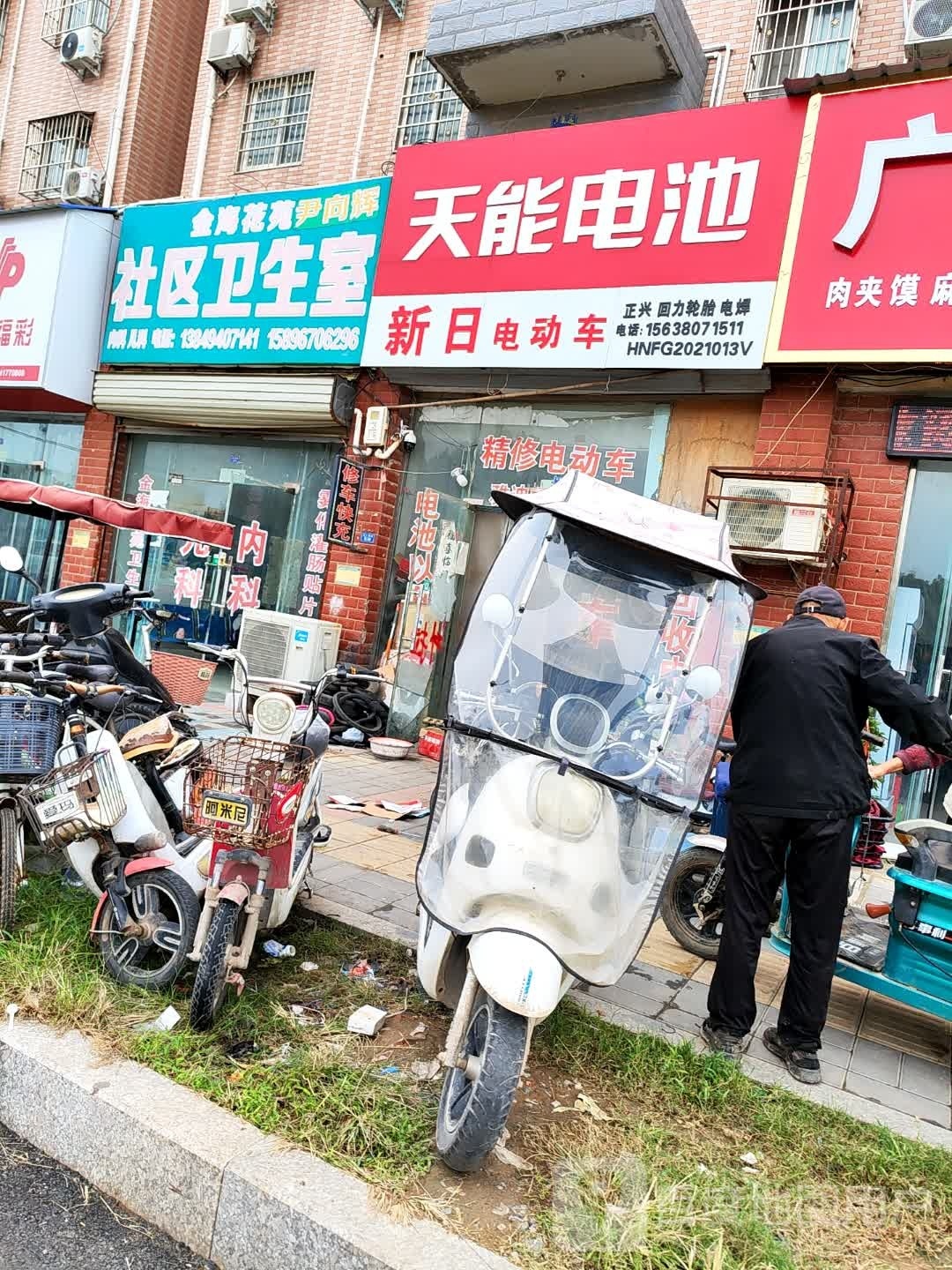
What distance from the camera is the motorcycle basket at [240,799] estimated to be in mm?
2910

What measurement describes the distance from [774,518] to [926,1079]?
14.6 feet

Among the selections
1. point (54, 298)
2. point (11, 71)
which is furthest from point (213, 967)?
point (11, 71)

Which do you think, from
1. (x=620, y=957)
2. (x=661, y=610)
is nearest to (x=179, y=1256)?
(x=620, y=957)

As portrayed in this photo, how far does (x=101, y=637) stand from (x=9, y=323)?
8341 mm

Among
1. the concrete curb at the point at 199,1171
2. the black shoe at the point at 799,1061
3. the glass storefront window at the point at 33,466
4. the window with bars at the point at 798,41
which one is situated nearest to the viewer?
the concrete curb at the point at 199,1171

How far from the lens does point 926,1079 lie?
141 inches

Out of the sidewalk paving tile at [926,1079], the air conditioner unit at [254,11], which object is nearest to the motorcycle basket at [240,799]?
the sidewalk paving tile at [926,1079]

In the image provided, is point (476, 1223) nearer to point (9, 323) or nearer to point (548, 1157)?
point (548, 1157)

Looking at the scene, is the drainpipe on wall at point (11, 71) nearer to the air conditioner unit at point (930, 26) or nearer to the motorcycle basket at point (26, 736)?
the air conditioner unit at point (930, 26)

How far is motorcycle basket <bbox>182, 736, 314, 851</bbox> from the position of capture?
2910 millimetres

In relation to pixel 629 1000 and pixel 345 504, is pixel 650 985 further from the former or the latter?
pixel 345 504

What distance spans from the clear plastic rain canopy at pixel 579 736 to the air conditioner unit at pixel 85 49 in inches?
573

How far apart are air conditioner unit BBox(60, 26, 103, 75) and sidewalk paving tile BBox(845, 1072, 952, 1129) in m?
16.3

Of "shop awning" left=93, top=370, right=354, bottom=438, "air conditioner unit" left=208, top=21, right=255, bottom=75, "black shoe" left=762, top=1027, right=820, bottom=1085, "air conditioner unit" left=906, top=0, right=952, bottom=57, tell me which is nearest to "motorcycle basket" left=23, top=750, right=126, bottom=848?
"black shoe" left=762, top=1027, right=820, bottom=1085
